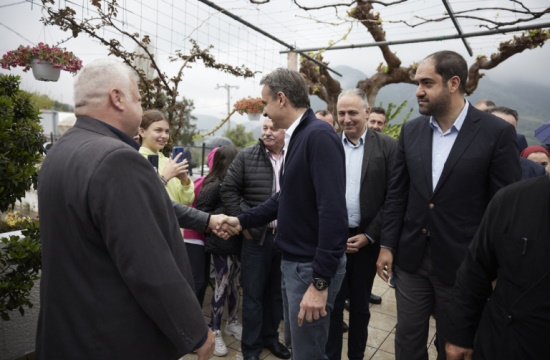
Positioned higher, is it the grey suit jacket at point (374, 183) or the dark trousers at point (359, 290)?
the grey suit jacket at point (374, 183)

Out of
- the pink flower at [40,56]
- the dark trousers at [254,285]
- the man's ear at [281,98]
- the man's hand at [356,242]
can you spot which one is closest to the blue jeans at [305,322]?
the man's hand at [356,242]

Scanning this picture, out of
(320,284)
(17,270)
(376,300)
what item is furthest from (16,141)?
(376,300)

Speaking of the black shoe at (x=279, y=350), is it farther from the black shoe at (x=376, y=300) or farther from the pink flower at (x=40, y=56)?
the pink flower at (x=40, y=56)

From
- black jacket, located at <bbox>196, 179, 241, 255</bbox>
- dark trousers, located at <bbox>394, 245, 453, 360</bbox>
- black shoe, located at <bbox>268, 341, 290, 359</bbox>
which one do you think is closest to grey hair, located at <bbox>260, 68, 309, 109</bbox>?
dark trousers, located at <bbox>394, 245, 453, 360</bbox>

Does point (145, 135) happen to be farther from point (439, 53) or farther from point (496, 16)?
point (496, 16)

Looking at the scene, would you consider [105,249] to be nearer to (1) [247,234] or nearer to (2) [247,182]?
(1) [247,234]

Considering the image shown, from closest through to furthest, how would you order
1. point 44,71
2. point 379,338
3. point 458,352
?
point 458,352 → point 379,338 → point 44,71

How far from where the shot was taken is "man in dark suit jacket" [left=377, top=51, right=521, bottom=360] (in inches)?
83.0

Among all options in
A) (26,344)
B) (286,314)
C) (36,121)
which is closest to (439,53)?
(286,314)

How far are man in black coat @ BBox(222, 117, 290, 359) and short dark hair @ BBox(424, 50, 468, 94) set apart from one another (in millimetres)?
1493

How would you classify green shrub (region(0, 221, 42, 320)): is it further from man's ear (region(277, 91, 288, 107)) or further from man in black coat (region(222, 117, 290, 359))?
man's ear (region(277, 91, 288, 107))

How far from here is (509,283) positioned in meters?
1.38

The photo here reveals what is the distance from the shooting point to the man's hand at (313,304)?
195 cm

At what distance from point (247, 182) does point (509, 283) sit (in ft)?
7.46
